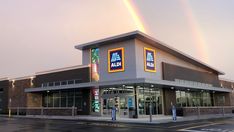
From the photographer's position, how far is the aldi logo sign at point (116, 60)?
33.0 m

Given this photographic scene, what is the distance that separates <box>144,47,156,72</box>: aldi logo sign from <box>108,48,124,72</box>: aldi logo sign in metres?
3.21

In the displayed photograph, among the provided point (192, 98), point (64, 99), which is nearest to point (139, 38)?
point (64, 99)

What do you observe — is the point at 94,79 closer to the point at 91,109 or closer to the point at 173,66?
the point at 91,109

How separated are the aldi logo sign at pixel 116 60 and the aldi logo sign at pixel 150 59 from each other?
126 inches

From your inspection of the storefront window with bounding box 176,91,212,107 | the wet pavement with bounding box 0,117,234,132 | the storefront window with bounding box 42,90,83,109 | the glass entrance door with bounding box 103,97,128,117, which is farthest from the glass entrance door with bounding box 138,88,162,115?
the wet pavement with bounding box 0,117,234,132

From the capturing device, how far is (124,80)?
28.7 meters

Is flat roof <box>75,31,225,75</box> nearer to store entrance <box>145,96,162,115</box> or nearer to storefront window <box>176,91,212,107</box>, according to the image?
storefront window <box>176,91,212,107</box>

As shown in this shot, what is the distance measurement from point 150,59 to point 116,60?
Result: 470cm

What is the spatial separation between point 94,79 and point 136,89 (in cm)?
710

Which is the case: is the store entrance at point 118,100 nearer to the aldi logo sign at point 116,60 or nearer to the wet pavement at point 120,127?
the aldi logo sign at point 116,60

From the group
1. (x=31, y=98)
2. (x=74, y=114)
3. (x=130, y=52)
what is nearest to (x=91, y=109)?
(x=74, y=114)

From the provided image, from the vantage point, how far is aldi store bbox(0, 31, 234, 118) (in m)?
31.8

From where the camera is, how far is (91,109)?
35688 millimetres

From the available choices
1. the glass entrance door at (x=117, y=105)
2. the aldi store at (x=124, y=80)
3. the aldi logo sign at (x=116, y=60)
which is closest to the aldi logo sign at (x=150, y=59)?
the aldi store at (x=124, y=80)
